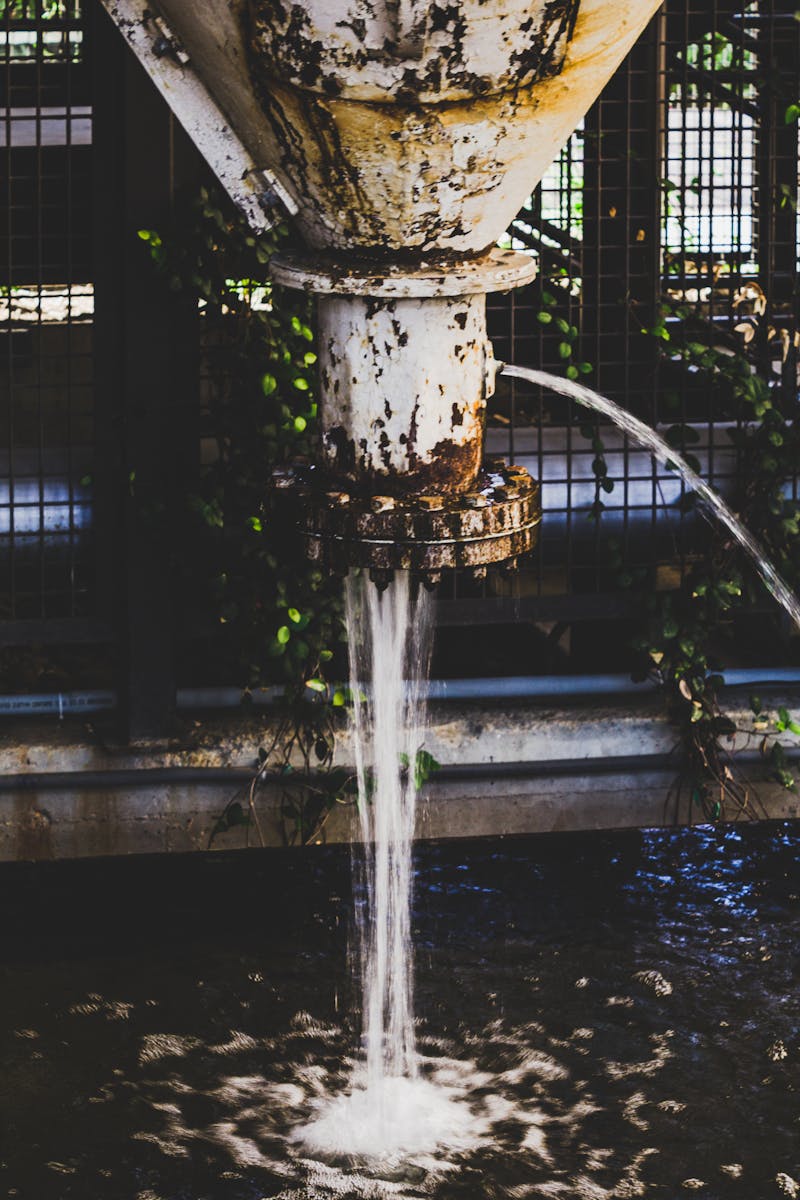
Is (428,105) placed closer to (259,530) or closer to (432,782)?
(259,530)

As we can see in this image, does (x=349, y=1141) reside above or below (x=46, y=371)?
below

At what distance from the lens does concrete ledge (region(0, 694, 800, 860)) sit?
4777 mm

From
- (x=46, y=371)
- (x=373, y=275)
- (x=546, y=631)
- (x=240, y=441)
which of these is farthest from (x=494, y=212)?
(x=46, y=371)

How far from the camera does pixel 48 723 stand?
191 inches

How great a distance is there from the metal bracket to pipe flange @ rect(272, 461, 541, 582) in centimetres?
51

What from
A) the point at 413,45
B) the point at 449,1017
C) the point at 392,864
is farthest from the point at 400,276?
the point at 392,864

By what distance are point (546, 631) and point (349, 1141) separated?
2.86 m

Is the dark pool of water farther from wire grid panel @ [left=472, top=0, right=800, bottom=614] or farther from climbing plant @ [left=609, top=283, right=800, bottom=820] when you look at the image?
wire grid panel @ [left=472, top=0, right=800, bottom=614]

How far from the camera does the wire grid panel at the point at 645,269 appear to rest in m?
4.79

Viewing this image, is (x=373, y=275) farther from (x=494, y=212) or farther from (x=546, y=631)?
(x=546, y=631)

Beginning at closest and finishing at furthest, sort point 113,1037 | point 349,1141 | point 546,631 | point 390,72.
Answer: point 390,72, point 349,1141, point 113,1037, point 546,631

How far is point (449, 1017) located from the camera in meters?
4.09

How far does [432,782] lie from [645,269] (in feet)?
5.39

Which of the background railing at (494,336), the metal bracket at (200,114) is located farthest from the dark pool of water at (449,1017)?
the metal bracket at (200,114)
